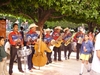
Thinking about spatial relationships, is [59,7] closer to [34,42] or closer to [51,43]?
[34,42]

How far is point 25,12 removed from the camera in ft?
49.4

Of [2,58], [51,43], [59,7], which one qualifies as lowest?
[2,58]

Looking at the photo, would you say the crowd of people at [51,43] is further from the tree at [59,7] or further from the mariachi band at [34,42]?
the tree at [59,7]

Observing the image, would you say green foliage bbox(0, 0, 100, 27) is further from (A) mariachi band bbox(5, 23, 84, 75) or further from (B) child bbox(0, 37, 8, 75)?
(B) child bbox(0, 37, 8, 75)

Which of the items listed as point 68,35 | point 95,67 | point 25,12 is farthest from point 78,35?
point 95,67

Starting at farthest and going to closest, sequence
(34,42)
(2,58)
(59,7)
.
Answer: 1. (34,42)
2. (59,7)
3. (2,58)

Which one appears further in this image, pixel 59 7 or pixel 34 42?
pixel 34 42

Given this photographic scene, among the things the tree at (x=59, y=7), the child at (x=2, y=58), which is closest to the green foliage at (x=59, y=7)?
the tree at (x=59, y=7)

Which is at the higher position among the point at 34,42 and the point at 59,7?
the point at 59,7

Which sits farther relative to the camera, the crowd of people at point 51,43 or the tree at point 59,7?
the tree at point 59,7

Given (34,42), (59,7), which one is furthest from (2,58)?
(59,7)

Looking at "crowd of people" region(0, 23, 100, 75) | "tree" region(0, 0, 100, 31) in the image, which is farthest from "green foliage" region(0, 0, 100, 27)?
"crowd of people" region(0, 23, 100, 75)

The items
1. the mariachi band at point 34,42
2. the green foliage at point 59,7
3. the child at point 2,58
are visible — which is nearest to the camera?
the child at point 2,58

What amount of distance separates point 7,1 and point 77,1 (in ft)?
10.6
